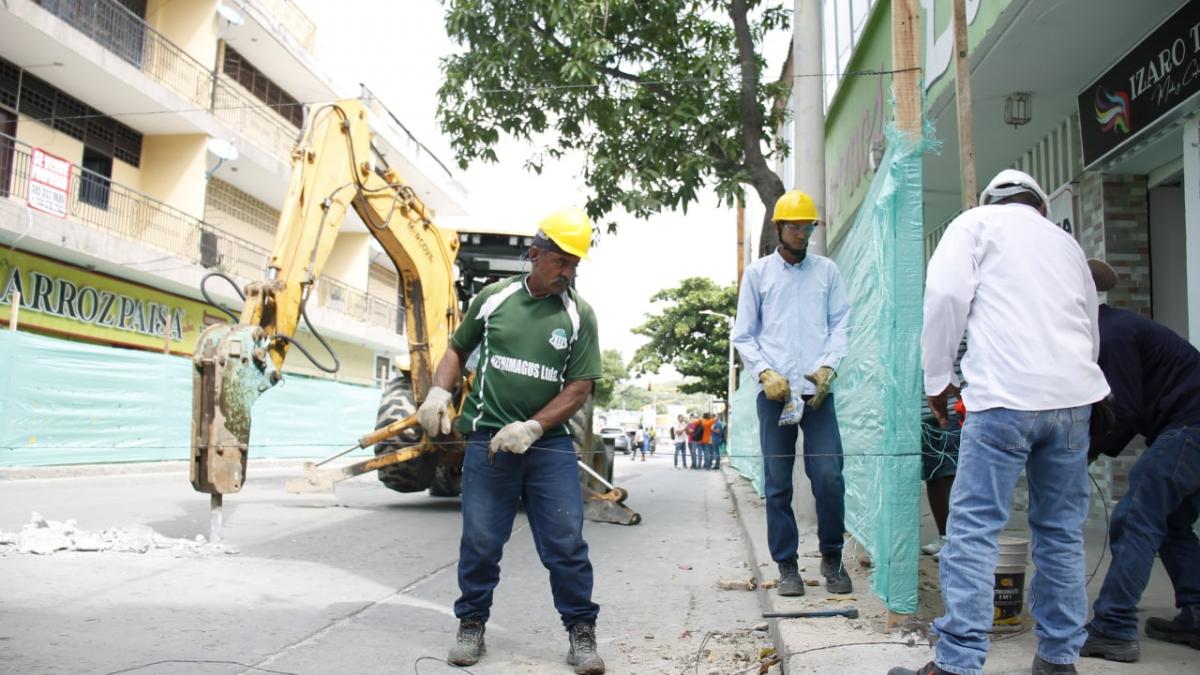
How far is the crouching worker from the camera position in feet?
11.2

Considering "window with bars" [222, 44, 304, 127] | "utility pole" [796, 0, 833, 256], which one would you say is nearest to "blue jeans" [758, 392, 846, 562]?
"utility pole" [796, 0, 833, 256]

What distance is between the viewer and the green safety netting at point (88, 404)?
13203 mm

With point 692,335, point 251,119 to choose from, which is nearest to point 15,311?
point 251,119

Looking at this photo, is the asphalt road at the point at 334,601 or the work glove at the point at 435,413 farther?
the work glove at the point at 435,413

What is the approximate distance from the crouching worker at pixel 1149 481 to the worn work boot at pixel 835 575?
1.20 m

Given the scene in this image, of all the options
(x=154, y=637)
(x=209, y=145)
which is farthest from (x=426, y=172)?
(x=154, y=637)

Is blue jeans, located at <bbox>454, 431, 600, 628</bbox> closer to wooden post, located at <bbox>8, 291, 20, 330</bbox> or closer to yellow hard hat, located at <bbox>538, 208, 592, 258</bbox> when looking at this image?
yellow hard hat, located at <bbox>538, 208, 592, 258</bbox>

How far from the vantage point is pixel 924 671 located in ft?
9.70

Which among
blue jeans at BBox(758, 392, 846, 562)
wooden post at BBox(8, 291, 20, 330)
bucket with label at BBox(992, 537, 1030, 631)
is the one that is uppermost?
wooden post at BBox(8, 291, 20, 330)

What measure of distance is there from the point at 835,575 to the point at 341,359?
28.3 meters

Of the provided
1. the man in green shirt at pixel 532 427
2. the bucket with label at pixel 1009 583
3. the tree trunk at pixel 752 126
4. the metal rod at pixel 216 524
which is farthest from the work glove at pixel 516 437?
the tree trunk at pixel 752 126

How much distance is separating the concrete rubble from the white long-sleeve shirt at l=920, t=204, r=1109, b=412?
5102mm

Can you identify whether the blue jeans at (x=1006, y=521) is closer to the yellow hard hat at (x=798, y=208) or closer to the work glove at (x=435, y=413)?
the yellow hard hat at (x=798, y=208)

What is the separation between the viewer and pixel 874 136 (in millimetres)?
9102
